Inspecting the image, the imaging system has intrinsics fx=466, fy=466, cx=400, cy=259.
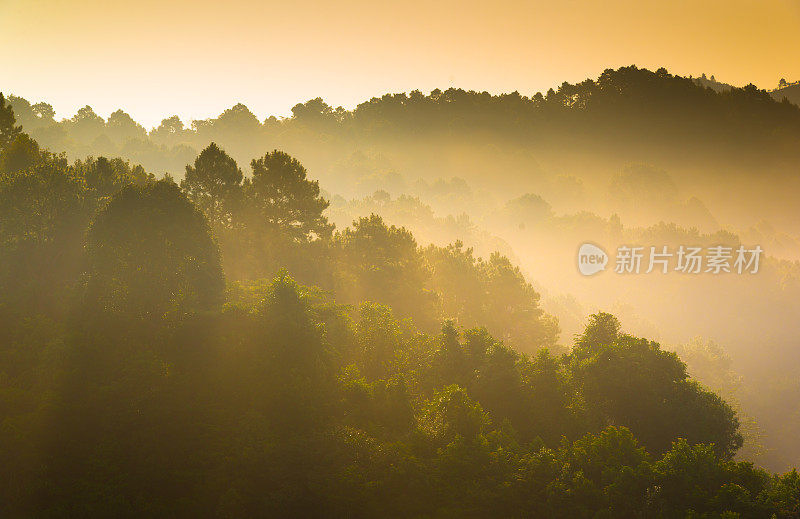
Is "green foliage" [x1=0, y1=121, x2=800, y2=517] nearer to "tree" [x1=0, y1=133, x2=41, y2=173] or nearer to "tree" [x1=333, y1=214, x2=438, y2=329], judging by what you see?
"tree" [x1=0, y1=133, x2=41, y2=173]

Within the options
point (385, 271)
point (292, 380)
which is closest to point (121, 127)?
point (385, 271)

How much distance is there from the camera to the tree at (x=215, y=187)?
5059 centimetres

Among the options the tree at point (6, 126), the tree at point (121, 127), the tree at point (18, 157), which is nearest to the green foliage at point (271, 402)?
the tree at point (18, 157)

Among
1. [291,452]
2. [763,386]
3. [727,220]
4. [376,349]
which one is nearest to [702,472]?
[291,452]

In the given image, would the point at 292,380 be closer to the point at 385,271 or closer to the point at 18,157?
the point at 385,271

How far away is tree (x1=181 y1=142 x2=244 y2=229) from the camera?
50594 mm

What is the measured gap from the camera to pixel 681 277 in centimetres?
11750

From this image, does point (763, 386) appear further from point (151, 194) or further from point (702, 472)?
point (151, 194)

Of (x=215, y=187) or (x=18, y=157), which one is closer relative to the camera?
(x=18, y=157)

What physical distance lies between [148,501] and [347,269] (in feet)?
119

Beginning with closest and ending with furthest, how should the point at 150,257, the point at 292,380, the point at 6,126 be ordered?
the point at 292,380
the point at 150,257
the point at 6,126

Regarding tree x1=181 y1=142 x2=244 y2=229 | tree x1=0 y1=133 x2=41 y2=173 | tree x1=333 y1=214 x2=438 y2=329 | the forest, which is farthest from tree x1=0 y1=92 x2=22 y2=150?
tree x1=333 y1=214 x2=438 y2=329

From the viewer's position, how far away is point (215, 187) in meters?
51.3

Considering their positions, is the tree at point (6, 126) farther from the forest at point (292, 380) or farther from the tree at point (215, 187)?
the tree at point (215, 187)
